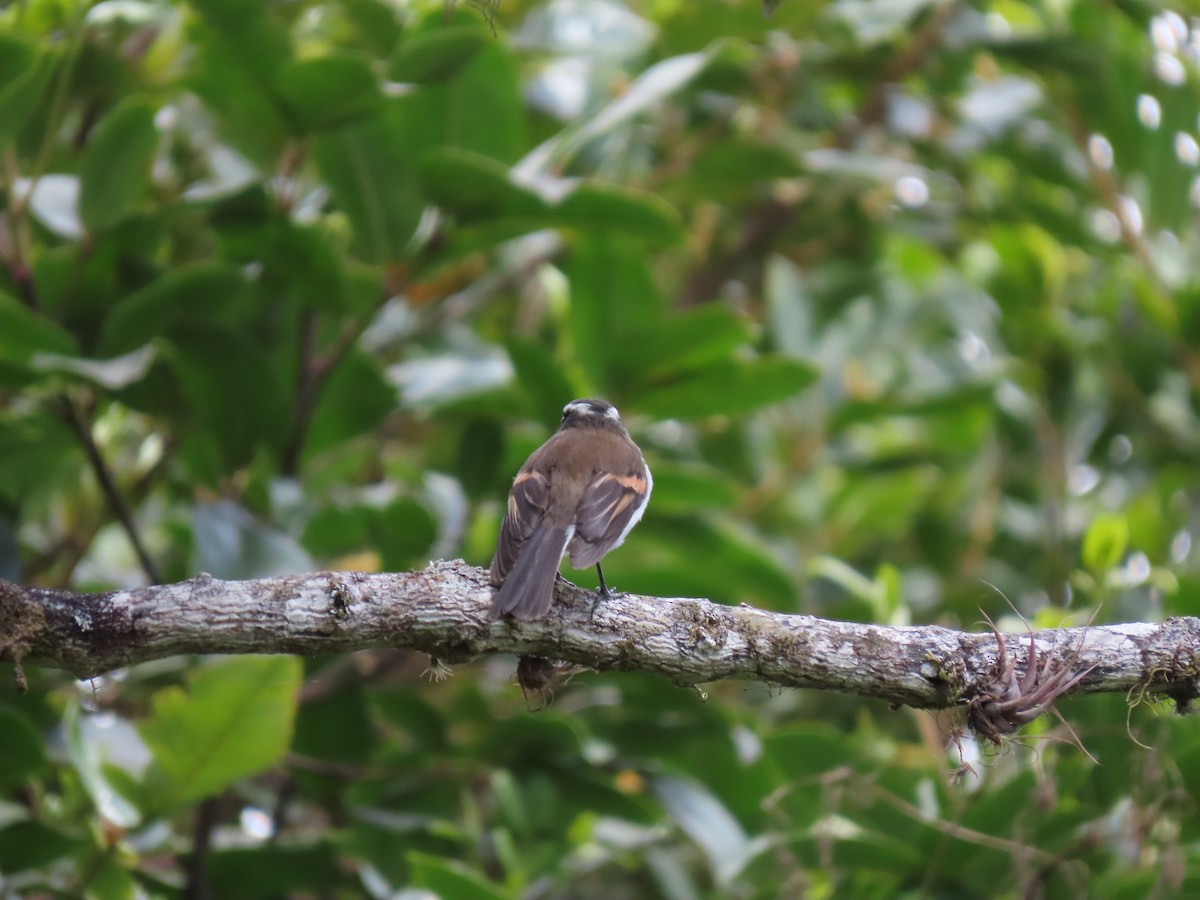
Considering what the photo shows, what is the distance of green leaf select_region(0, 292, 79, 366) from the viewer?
3086 mm

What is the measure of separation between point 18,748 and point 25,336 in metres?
0.98

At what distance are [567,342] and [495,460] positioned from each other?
1.47ft

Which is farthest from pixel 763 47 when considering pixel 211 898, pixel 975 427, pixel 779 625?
A: pixel 211 898

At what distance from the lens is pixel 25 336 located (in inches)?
124

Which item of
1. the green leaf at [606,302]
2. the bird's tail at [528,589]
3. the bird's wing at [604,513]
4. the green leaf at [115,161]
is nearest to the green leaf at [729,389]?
the green leaf at [606,302]

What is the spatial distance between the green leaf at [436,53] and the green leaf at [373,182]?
0.22 meters

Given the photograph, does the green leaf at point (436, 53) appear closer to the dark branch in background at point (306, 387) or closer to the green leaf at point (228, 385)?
the dark branch in background at point (306, 387)

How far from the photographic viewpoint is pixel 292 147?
3.77 meters

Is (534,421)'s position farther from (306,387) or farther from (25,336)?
(25,336)

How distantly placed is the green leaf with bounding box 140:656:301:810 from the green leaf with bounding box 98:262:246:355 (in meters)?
0.95

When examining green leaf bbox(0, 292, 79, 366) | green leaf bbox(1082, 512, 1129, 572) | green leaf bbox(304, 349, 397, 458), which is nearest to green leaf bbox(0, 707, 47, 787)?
green leaf bbox(0, 292, 79, 366)

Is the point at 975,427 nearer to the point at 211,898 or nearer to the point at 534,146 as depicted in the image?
the point at 534,146

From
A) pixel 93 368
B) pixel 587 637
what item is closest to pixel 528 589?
pixel 587 637

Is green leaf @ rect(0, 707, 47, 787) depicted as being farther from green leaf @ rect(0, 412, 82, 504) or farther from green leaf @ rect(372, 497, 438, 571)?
green leaf @ rect(372, 497, 438, 571)
